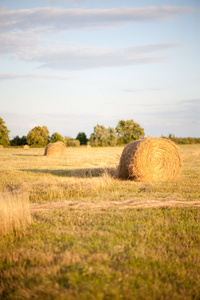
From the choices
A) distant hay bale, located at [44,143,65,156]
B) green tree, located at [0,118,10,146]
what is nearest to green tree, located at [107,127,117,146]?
green tree, located at [0,118,10,146]

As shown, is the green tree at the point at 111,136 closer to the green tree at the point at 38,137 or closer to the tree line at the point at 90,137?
the tree line at the point at 90,137

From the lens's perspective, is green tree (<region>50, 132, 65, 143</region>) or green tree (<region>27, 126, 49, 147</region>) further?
green tree (<region>27, 126, 49, 147</region>)

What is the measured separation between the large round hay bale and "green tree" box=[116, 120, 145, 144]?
55.9 metres

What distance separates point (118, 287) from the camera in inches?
140

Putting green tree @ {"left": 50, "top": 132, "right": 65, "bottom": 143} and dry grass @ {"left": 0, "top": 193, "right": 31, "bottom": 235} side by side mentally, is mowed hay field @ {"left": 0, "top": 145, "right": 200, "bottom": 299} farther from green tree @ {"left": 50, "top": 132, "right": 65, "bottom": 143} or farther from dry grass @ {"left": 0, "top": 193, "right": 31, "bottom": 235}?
→ green tree @ {"left": 50, "top": 132, "right": 65, "bottom": 143}

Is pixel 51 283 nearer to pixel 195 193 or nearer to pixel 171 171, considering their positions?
pixel 195 193

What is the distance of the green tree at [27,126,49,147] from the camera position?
2402 inches

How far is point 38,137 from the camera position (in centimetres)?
6150

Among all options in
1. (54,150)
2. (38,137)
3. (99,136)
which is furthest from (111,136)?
(54,150)

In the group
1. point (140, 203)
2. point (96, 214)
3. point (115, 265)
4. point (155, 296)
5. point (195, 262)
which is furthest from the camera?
point (140, 203)

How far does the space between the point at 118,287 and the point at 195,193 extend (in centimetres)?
621

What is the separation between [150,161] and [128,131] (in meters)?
57.9

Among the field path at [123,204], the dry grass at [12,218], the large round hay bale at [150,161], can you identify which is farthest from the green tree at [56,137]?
the dry grass at [12,218]

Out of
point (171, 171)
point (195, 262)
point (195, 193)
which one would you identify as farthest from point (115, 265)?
point (171, 171)
